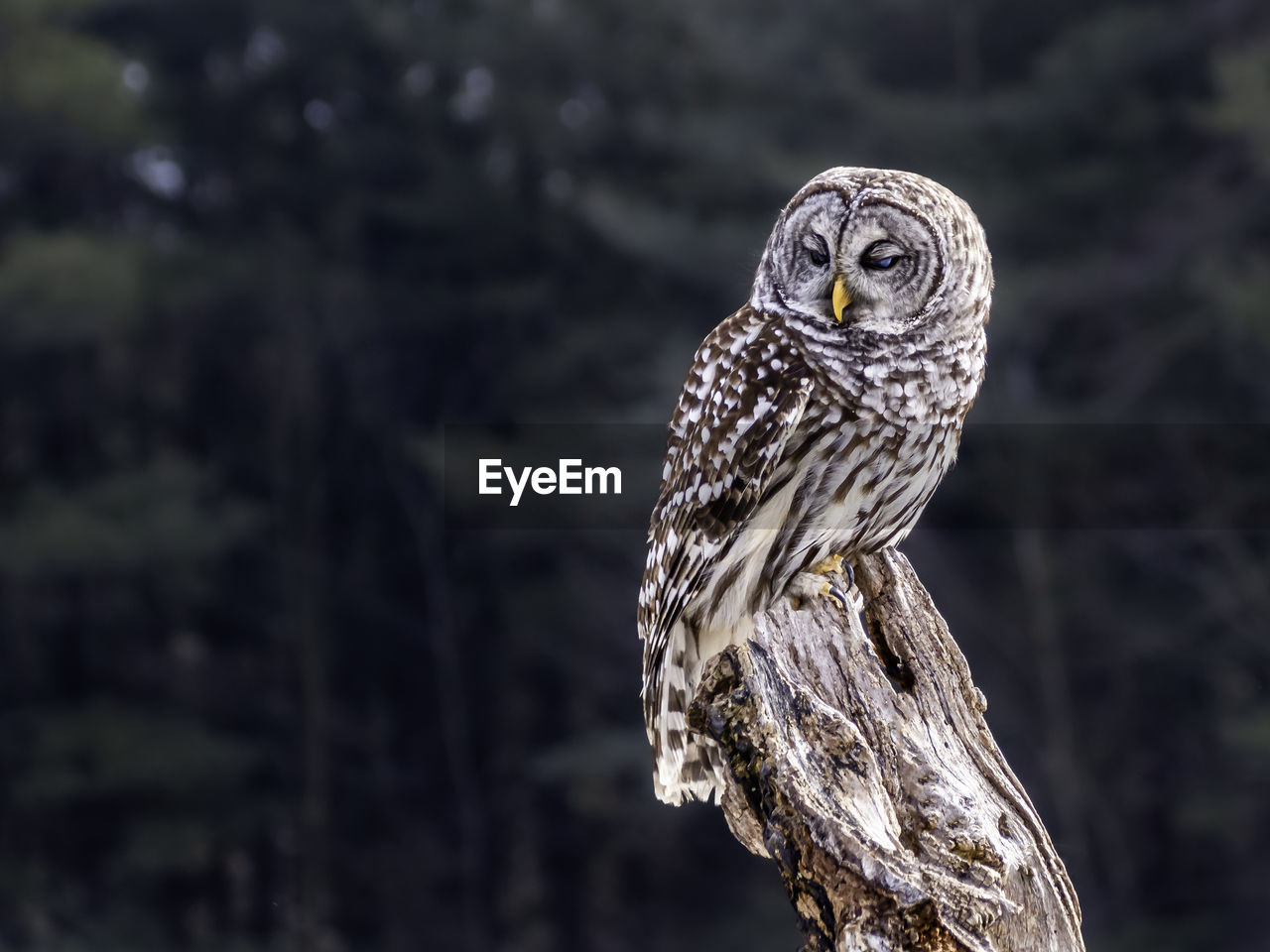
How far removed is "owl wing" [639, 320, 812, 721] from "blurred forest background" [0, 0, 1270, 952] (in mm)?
8738

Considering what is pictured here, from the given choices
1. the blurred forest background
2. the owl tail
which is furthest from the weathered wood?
the blurred forest background

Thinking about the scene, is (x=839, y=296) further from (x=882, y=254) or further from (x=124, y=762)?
(x=124, y=762)

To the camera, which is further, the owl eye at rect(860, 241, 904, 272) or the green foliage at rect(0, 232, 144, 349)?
the green foliage at rect(0, 232, 144, 349)

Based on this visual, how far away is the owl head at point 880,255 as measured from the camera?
11.4ft

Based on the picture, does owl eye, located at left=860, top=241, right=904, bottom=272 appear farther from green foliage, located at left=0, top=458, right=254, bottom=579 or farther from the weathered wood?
green foliage, located at left=0, top=458, right=254, bottom=579

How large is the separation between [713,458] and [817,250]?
56cm

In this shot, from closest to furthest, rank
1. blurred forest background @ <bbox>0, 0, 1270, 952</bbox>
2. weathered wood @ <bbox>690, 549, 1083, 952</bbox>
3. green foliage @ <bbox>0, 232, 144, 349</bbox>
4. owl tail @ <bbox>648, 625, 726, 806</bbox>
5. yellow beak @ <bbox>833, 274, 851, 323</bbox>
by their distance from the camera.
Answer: weathered wood @ <bbox>690, 549, 1083, 952</bbox> → yellow beak @ <bbox>833, 274, 851, 323</bbox> → owl tail @ <bbox>648, 625, 726, 806</bbox> → blurred forest background @ <bbox>0, 0, 1270, 952</bbox> → green foliage @ <bbox>0, 232, 144, 349</bbox>

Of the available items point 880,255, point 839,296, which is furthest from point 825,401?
point 880,255

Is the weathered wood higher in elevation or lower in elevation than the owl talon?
lower

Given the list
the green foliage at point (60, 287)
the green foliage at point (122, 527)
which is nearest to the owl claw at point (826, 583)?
the green foliage at point (60, 287)

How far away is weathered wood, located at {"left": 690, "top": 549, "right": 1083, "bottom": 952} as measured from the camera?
2.31 metres

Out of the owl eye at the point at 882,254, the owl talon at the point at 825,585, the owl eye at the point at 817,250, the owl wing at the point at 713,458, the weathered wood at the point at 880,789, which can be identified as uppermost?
the owl eye at the point at 817,250

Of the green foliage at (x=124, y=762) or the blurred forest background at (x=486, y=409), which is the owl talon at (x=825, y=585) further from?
the green foliage at (x=124, y=762)

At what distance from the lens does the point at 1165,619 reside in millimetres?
14102
